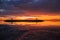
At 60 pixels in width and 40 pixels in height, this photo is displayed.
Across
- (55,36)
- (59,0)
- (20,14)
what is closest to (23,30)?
(20,14)

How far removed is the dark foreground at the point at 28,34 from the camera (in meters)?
1.23

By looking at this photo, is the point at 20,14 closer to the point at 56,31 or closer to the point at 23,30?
the point at 23,30

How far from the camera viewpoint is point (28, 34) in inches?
49.3

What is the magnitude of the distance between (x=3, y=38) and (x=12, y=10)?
246 millimetres

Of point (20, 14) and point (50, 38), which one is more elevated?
point (20, 14)

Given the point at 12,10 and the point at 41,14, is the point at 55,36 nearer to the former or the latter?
the point at 41,14

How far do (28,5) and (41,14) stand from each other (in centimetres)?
14

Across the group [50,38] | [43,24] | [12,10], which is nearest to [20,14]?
[12,10]

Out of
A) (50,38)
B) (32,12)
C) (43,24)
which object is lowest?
(50,38)

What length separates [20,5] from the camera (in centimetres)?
129

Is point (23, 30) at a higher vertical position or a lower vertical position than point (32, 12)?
lower

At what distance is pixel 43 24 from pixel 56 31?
0.12 meters

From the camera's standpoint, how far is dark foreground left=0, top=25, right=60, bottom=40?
123cm

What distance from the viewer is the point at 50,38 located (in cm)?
123
